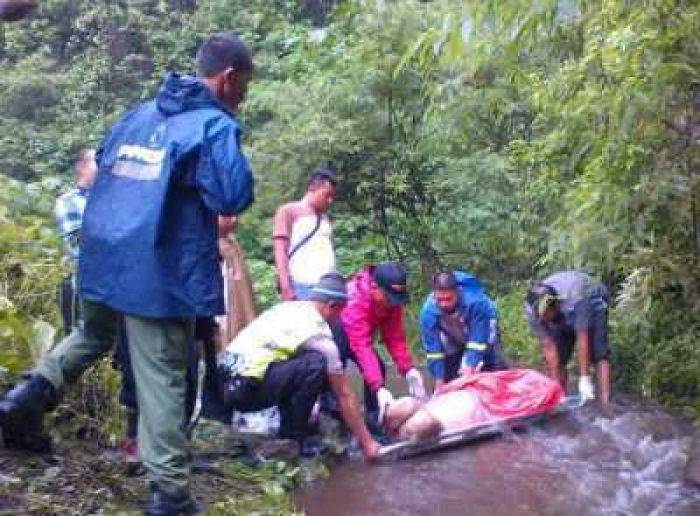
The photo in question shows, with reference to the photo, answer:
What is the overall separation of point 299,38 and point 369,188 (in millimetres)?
6111

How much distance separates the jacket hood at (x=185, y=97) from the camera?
3480mm

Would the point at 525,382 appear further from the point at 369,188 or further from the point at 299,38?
the point at 299,38

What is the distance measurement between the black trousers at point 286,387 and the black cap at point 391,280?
0.91 meters

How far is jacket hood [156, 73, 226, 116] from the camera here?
3480 millimetres

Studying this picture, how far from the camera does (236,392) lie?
498 cm

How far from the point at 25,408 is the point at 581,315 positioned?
14.1ft

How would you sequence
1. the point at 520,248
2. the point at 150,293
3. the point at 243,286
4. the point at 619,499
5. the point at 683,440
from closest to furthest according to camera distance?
1. the point at 150,293
2. the point at 619,499
3. the point at 683,440
4. the point at 243,286
5. the point at 520,248

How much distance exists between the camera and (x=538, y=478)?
524 cm

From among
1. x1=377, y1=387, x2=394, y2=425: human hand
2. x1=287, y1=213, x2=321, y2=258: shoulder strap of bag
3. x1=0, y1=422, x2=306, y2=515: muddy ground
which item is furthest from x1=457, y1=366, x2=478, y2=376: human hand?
x1=0, y1=422, x2=306, y2=515: muddy ground

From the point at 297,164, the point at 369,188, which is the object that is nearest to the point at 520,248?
the point at 369,188

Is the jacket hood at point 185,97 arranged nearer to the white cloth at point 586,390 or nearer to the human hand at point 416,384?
the human hand at point 416,384

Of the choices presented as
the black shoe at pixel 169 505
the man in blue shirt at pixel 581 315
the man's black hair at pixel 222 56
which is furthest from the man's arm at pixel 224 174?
the man in blue shirt at pixel 581 315

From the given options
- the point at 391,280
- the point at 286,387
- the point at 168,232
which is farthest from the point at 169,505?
the point at 391,280

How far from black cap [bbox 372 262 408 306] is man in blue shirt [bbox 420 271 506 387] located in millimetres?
753
